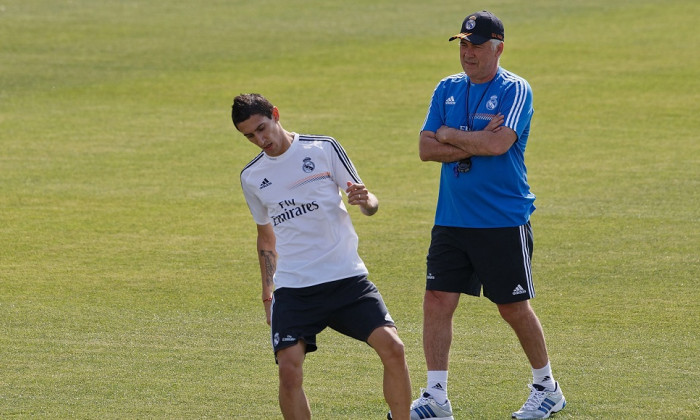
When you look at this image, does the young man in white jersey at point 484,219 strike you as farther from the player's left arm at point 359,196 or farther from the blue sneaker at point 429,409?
the player's left arm at point 359,196

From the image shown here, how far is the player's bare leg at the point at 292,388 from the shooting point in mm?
6438

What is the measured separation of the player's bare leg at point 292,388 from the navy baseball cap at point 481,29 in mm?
2220

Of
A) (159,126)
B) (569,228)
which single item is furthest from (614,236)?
(159,126)

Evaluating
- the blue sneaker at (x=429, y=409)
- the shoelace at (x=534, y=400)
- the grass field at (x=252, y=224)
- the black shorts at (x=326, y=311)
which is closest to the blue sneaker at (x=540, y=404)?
the shoelace at (x=534, y=400)

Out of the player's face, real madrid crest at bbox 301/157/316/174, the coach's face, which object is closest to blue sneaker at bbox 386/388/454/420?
real madrid crest at bbox 301/157/316/174

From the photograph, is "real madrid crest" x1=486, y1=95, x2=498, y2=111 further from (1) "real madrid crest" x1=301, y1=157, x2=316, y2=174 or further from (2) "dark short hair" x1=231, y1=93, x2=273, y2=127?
(2) "dark short hair" x1=231, y1=93, x2=273, y2=127

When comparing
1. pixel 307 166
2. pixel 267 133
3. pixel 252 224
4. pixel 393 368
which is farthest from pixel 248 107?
pixel 252 224

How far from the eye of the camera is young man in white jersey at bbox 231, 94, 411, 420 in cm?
649

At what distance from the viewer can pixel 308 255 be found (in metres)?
6.66

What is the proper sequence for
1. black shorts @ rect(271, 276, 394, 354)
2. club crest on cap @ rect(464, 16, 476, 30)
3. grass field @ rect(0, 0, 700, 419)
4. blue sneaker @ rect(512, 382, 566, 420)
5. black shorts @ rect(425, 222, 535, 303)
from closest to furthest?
black shorts @ rect(271, 276, 394, 354) → blue sneaker @ rect(512, 382, 566, 420) → black shorts @ rect(425, 222, 535, 303) → club crest on cap @ rect(464, 16, 476, 30) → grass field @ rect(0, 0, 700, 419)

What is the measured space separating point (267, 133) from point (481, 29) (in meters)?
1.58

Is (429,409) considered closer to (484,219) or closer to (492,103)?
(484,219)

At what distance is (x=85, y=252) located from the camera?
11.5 metres

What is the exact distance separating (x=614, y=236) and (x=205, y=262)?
13.1 ft
